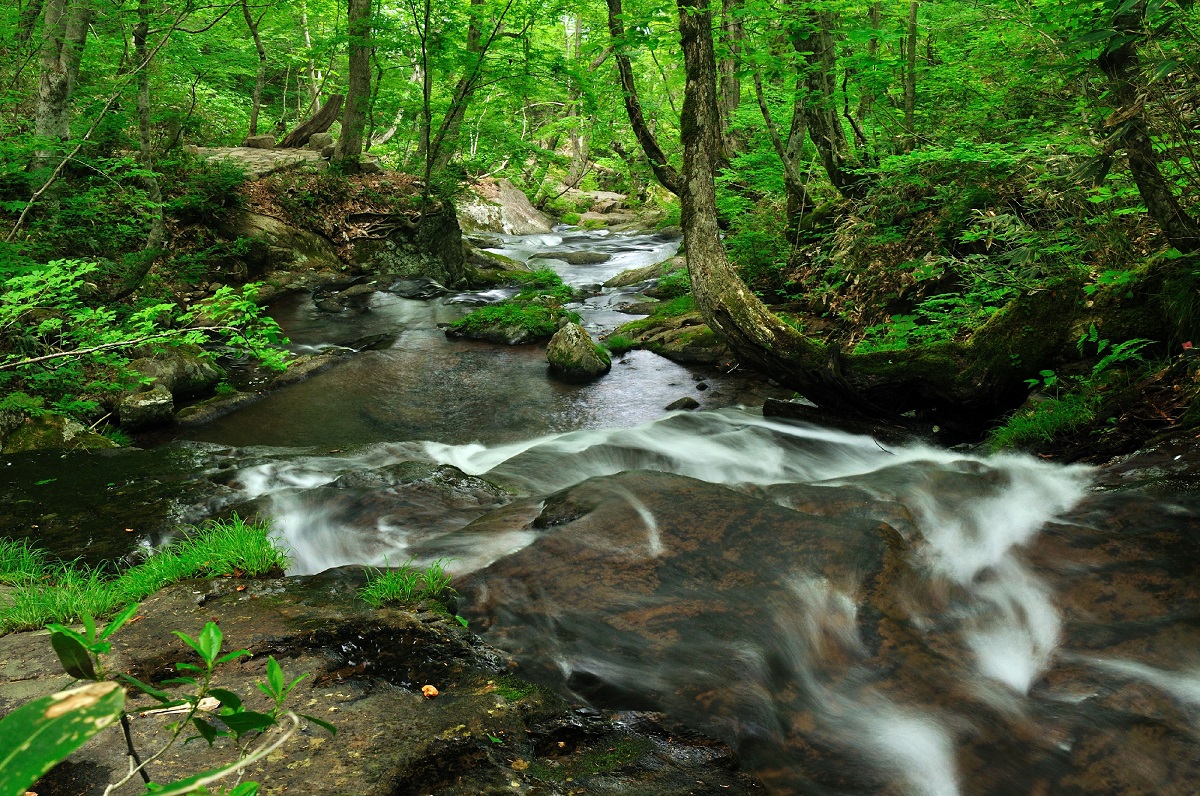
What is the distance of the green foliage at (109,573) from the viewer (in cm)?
343

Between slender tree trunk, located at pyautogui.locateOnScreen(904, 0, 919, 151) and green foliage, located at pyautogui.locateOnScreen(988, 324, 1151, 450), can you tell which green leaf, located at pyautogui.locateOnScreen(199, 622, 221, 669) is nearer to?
green foliage, located at pyautogui.locateOnScreen(988, 324, 1151, 450)

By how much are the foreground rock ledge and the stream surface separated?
0.22 meters

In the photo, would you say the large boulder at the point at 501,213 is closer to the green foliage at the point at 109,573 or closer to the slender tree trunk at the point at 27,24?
the slender tree trunk at the point at 27,24

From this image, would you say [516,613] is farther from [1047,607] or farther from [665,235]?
[665,235]

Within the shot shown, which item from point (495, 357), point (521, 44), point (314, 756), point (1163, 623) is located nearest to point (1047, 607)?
point (1163, 623)

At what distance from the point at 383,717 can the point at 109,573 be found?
9.92ft

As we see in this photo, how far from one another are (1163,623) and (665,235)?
70.5ft

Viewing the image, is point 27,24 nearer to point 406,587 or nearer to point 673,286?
point 673,286

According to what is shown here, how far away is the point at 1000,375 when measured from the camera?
5.84 meters

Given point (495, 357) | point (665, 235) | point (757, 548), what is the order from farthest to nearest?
point (665, 235) < point (495, 357) < point (757, 548)

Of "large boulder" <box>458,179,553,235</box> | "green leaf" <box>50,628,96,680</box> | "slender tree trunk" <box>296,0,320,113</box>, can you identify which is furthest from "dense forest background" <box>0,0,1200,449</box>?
"large boulder" <box>458,179,553,235</box>

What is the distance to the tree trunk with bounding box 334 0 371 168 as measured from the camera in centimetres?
1489

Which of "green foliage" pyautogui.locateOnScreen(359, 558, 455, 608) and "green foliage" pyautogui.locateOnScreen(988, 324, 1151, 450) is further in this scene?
"green foliage" pyautogui.locateOnScreen(988, 324, 1151, 450)

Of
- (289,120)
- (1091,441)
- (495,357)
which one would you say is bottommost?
(495,357)
